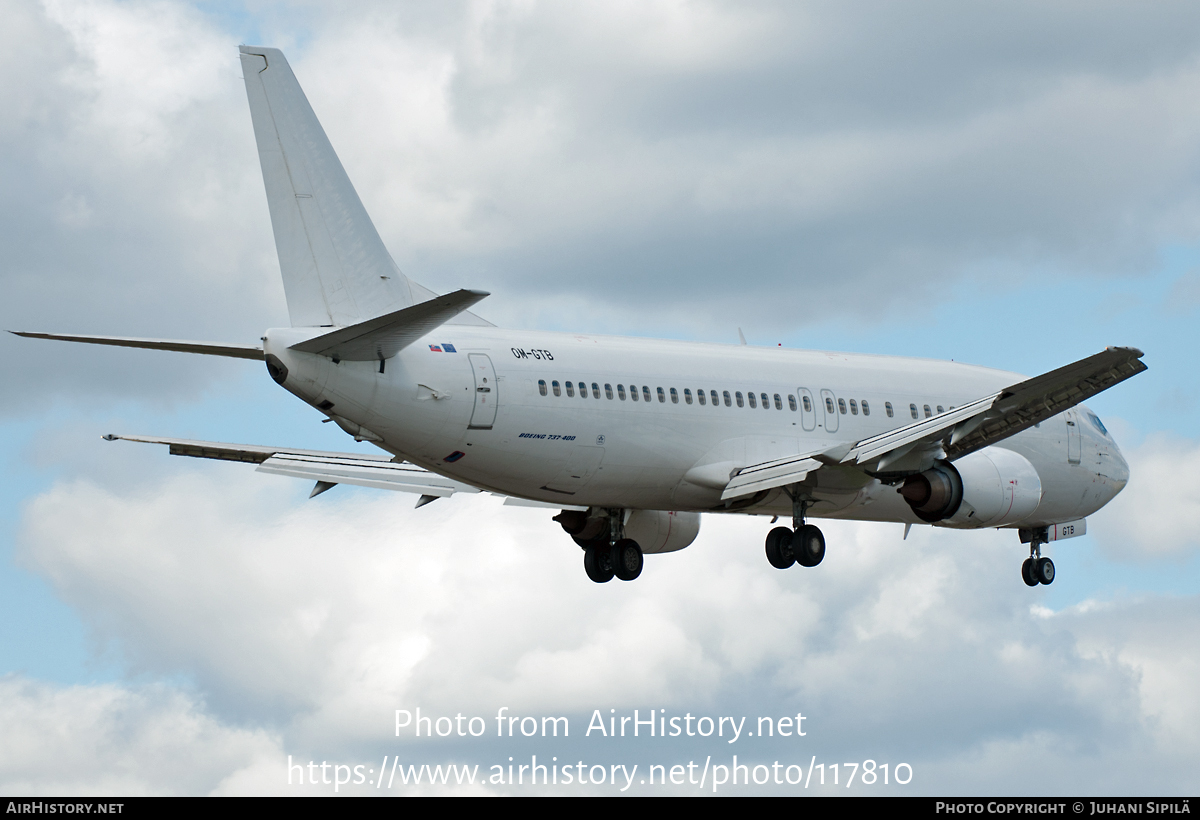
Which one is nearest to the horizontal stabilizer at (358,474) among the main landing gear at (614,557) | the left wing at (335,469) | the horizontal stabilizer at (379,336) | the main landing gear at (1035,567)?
the left wing at (335,469)

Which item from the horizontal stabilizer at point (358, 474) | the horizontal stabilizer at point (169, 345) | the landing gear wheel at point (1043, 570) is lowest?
the horizontal stabilizer at point (169, 345)

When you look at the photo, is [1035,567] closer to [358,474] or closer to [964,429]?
[964,429]

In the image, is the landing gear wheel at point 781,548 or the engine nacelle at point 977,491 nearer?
the engine nacelle at point 977,491

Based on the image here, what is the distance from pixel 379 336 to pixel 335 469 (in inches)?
331

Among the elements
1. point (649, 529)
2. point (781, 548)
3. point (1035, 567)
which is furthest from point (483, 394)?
point (1035, 567)

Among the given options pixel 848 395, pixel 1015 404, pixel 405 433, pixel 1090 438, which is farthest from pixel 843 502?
pixel 405 433

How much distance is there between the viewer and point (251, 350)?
26.2m

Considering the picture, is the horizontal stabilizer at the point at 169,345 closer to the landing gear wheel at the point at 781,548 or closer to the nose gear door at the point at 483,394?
the nose gear door at the point at 483,394

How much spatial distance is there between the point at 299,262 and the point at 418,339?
8.65 feet

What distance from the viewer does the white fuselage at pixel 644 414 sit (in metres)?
27.1

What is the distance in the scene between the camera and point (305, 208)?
27250mm

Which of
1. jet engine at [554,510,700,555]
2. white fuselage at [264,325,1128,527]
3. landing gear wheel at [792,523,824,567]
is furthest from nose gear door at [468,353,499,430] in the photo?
landing gear wheel at [792,523,824,567]

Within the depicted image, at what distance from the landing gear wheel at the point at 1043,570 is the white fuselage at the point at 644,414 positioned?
42.9 inches

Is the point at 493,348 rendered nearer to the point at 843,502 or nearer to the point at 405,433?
the point at 405,433
